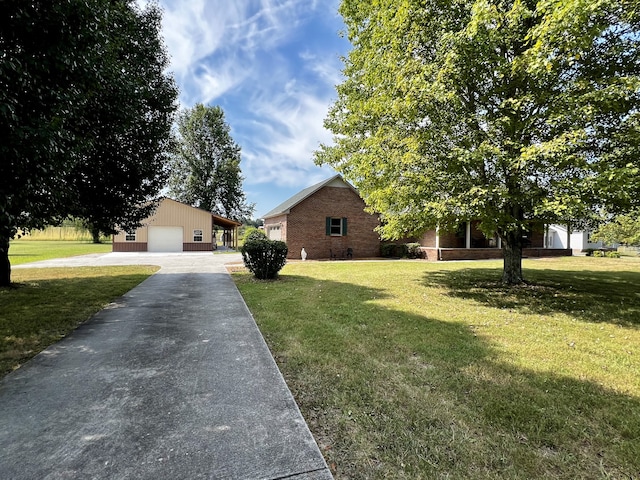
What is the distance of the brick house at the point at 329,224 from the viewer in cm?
2084

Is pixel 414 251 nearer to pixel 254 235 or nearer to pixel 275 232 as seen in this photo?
pixel 275 232

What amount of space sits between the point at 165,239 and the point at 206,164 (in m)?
16.5

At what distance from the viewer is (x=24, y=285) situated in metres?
9.41

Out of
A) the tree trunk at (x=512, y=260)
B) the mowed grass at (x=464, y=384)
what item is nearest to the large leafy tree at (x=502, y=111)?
the tree trunk at (x=512, y=260)

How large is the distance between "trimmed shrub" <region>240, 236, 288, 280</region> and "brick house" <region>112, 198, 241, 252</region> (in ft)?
61.4

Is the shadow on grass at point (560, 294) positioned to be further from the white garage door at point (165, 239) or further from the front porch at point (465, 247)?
the white garage door at point (165, 239)

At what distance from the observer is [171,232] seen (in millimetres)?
27484

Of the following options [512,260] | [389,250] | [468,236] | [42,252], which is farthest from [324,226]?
[42,252]

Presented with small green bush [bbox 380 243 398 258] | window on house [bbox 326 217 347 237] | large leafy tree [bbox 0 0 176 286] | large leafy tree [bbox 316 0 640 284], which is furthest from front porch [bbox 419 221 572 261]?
large leafy tree [bbox 0 0 176 286]

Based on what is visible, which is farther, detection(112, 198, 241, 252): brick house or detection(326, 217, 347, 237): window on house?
detection(112, 198, 241, 252): brick house

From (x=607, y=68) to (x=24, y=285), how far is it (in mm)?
16594

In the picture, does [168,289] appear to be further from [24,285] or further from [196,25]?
[196,25]

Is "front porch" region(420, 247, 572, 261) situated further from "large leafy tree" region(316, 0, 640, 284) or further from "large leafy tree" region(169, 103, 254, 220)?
"large leafy tree" region(169, 103, 254, 220)

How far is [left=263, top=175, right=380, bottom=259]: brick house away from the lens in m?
20.8
